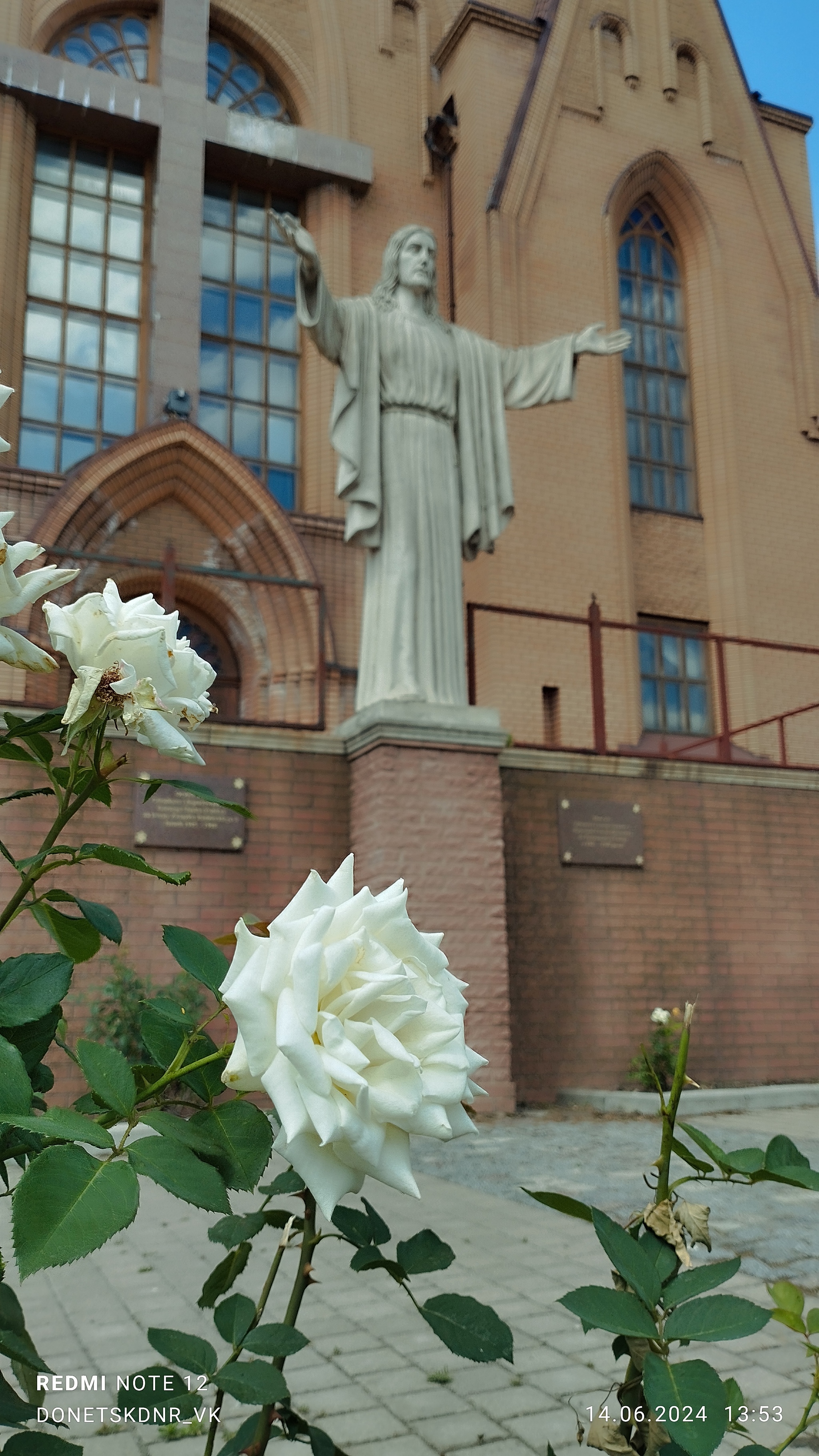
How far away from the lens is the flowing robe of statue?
285 inches

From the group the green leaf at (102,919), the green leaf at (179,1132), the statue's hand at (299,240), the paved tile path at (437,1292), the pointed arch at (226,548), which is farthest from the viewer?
the pointed arch at (226,548)

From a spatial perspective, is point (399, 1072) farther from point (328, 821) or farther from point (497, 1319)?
point (328, 821)

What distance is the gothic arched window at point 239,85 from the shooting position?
13.7 meters

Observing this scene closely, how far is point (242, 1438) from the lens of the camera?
0.98 metres

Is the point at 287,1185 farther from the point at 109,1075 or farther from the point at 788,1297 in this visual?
the point at 788,1297

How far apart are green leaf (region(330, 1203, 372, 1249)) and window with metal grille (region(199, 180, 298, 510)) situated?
12118mm

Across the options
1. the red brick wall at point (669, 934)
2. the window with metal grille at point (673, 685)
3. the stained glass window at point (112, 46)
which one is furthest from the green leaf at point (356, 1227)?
the stained glass window at point (112, 46)

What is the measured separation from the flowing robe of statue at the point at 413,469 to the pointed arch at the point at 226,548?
4241 mm

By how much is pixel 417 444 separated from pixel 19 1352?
7.11 m

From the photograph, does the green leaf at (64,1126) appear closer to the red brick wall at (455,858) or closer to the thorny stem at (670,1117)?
the thorny stem at (670,1117)

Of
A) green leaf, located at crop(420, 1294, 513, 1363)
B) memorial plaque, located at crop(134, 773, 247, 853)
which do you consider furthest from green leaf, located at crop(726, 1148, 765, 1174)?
memorial plaque, located at crop(134, 773, 247, 853)

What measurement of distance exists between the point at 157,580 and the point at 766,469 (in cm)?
773

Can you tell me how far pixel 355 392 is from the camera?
7402 mm

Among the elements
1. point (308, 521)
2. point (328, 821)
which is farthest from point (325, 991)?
point (308, 521)
